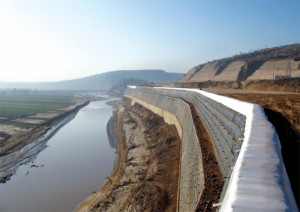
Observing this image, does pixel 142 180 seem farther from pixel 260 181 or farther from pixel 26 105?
pixel 26 105

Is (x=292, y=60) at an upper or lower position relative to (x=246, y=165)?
upper

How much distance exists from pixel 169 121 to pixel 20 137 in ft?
80.4

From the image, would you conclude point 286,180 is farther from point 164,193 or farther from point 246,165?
point 164,193

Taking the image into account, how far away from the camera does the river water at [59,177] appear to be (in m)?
17.1

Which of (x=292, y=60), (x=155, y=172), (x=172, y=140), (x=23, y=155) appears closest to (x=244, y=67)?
(x=292, y=60)

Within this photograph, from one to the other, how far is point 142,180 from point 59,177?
9399mm

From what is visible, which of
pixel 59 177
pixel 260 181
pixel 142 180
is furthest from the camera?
pixel 59 177

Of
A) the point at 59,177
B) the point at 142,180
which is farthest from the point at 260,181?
the point at 59,177

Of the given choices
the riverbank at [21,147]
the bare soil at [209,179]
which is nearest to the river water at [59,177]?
the riverbank at [21,147]

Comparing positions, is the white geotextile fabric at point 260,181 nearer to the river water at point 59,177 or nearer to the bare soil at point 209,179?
the bare soil at point 209,179

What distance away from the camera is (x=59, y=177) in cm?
2116

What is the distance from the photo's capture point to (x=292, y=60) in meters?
43.9

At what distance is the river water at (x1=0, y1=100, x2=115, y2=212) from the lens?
17.1 meters

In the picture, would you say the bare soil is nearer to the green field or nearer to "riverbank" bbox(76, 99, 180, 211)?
"riverbank" bbox(76, 99, 180, 211)
